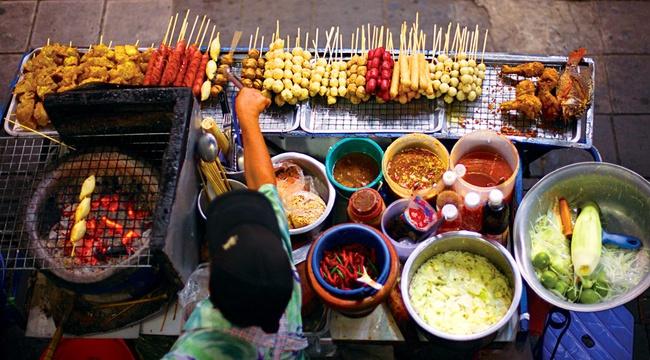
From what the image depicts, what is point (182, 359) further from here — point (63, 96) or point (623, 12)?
point (623, 12)

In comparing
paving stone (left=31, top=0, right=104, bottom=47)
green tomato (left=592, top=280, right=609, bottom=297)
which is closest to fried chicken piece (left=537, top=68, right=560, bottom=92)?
green tomato (left=592, top=280, right=609, bottom=297)

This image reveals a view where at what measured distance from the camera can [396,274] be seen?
3061mm

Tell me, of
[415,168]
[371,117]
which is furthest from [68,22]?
[415,168]

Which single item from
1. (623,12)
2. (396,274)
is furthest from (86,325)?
(623,12)

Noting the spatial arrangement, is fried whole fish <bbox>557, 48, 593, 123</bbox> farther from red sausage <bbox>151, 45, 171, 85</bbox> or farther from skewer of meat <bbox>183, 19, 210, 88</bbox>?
red sausage <bbox>151, 45, 171, 85</bbox>

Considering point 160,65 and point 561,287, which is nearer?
point 561,287

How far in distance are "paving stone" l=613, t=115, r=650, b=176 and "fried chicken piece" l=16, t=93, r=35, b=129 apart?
522 centimetres

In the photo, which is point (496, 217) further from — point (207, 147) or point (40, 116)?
point (40, 116)

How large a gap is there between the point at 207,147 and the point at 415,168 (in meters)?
1.35

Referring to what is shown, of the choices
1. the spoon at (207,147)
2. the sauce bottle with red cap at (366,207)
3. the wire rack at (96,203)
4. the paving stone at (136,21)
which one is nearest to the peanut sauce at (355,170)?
the sauce bottle with red cap at (366,207)

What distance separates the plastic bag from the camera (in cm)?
317

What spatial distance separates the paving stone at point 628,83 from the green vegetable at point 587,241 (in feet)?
9.24

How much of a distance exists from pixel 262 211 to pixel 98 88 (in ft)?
5.37

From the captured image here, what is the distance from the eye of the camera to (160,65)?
14.1ft
